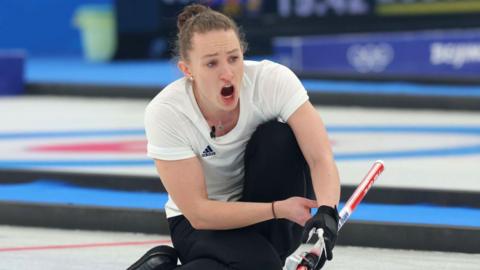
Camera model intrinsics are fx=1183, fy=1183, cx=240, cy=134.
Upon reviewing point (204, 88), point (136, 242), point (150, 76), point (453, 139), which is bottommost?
point (150, 76)

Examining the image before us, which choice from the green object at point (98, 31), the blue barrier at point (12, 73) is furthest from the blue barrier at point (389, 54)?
the green object at point (98, 31)

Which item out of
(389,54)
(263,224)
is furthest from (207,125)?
(389,54)

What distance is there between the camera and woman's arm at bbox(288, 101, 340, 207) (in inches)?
119

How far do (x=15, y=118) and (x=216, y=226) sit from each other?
5.02m

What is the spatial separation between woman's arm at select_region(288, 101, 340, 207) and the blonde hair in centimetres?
24

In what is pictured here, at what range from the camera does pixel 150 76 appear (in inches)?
405

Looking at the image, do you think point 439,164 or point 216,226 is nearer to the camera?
point 216,226

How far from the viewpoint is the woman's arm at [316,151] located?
9.91 ft

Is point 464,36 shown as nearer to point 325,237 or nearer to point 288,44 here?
point 288,44

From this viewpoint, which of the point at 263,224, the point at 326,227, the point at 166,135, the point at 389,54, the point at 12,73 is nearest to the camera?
the point at 326,227

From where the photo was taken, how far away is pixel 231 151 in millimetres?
3152

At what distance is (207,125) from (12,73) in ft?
21.1

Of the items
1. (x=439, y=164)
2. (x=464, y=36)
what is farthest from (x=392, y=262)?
(x=464, y=36)

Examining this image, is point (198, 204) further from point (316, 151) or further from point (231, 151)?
point (316, 151)
